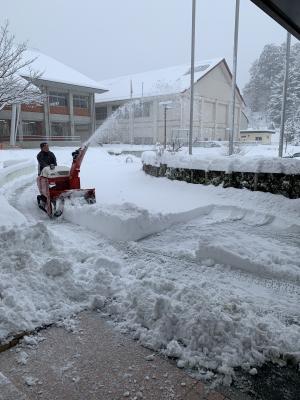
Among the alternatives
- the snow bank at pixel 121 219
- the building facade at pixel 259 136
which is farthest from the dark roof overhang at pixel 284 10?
the building facade at pixel 259 136

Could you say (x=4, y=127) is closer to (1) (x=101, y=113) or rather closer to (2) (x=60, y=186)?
(1) (x=101, y=113)

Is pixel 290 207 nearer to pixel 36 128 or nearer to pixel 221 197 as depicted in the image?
pixel 221 197

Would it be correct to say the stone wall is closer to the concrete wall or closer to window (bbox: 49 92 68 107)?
the concrete wall

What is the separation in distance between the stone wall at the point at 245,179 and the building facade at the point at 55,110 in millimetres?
26291

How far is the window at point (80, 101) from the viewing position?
132 feet

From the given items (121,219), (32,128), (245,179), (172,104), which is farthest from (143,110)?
(121,219)

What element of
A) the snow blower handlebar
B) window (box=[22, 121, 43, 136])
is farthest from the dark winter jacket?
window (box=[22, 121, 43, 136])

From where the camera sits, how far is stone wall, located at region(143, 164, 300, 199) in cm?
773

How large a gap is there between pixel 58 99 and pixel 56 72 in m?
2.96

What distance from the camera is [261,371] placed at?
106 inches

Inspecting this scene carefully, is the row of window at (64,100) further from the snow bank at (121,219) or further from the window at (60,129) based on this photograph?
the snow bank at (121,219)

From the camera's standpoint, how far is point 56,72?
120 feet

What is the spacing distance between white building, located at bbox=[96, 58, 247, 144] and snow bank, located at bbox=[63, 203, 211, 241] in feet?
93.6

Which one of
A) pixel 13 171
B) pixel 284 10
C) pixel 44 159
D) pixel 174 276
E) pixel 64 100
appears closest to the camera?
pixel 284 10
